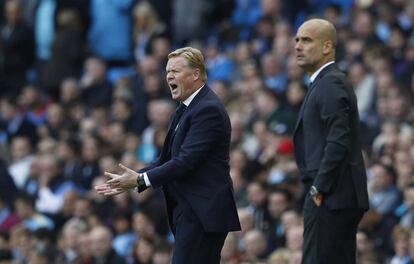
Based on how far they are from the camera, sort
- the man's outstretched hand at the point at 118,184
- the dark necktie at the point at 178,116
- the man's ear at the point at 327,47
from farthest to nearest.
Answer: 1. the man's ear at the point at 327,47
2. the dark necktie at the point at 178,116
3. the man's outstretched hand at the point at 118,184

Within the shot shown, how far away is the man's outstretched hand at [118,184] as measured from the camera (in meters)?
7.99

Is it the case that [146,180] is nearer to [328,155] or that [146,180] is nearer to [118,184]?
[118,184]

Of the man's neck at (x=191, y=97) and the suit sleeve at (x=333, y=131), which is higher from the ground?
the man's neck at (x=191, y=97)

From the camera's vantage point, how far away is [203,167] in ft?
26.9

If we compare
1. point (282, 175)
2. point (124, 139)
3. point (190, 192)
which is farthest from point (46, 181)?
point (190, 192)

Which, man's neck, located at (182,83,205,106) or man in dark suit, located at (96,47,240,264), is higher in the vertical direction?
man's neck, located at (182,83,205,106)

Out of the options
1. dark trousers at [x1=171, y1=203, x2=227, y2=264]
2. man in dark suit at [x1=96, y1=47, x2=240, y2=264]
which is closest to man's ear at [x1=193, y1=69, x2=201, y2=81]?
man in dark suit at [x1=96, y1=47, x2=240, y2=264]

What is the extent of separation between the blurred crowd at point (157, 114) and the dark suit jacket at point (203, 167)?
11.1ft

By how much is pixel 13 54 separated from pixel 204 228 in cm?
1172

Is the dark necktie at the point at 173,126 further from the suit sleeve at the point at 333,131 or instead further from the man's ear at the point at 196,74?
the suit sleeve at the point at 333,131

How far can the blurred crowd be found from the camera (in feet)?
41.5

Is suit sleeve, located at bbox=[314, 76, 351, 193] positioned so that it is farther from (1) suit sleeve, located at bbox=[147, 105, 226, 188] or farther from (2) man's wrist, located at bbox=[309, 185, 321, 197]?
(1) suit sleeve, located at bbox=[147, 105, 226, 188]

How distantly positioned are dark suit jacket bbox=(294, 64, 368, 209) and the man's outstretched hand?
3.75 ft

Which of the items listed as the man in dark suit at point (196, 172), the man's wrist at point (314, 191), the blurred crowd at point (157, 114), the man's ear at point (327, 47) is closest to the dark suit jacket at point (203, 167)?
the man in dark suit at point (196, 172)
